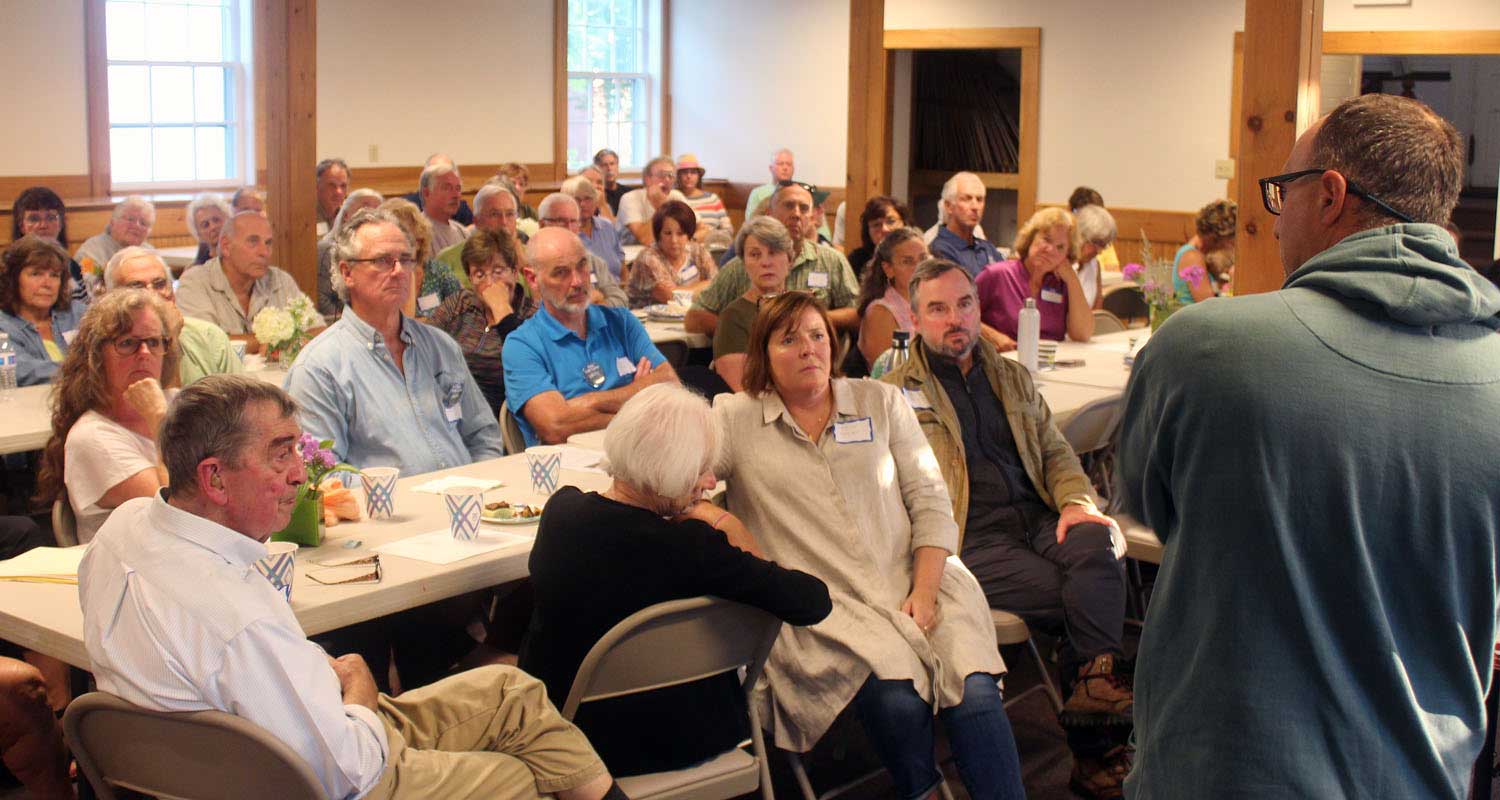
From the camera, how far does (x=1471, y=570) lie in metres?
1.46

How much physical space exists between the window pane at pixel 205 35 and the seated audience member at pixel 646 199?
11.1 ft

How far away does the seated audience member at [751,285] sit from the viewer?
5.59 meters

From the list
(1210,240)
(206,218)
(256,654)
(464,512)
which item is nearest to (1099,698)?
(464,512)

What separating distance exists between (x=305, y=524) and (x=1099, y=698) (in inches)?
76.0

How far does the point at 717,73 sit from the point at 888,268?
9120 mm

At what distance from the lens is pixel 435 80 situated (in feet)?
41.3

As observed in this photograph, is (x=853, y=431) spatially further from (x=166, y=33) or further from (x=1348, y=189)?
(x=166, y=33)

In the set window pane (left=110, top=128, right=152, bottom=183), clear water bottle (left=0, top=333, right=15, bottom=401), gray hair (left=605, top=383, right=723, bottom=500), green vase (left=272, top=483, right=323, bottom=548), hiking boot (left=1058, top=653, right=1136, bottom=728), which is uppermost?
window pane (left=110, top=128, right=152, bottom=183)

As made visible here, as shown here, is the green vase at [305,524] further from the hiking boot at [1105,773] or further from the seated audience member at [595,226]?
the seated audience member at [595,226]

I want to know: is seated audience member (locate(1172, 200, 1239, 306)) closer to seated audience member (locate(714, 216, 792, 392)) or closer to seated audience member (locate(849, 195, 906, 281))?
seated audience member (locate(849, 195, 906, 281))

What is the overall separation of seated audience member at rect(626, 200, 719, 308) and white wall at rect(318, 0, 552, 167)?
4438mm

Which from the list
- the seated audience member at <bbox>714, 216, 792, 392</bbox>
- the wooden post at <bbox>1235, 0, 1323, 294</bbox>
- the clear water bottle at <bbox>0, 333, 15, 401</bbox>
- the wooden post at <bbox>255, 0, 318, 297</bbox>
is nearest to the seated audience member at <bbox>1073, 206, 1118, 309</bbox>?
the seated audience member at <bbox>714, 216, 792, 392</bbox>

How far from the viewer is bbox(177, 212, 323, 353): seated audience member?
5.95 meters

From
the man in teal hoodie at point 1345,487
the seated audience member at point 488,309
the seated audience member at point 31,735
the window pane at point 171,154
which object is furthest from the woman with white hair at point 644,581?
the window pane at point 171,154
